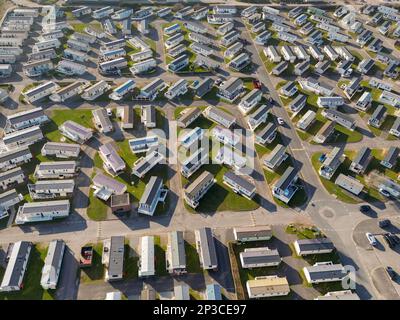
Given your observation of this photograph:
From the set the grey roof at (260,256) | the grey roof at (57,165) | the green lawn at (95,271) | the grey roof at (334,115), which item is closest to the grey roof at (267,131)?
the grey roof at (334,115)

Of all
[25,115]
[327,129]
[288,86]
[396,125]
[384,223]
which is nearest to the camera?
[384,223]

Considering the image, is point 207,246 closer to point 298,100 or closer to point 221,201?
point 221,201

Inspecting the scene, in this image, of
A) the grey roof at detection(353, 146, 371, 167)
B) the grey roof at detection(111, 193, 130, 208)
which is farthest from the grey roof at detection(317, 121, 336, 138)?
the grey roof at detection(111, 193, 130, 208)

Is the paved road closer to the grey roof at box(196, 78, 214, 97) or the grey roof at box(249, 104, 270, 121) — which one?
the grey roof at box(249, 104, 270, 121)

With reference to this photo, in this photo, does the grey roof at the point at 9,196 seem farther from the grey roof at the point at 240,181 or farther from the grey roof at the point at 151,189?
the grey roof at the point at 240,181

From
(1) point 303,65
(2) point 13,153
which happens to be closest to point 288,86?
(1) point 303,65

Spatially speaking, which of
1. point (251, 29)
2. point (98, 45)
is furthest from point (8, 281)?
point (251, 29)
